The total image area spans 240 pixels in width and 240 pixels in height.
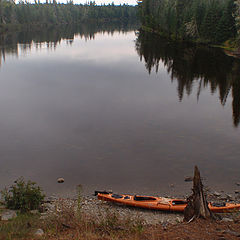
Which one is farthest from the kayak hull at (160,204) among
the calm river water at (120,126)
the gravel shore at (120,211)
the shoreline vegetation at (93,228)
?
the calm river water at (120,126)

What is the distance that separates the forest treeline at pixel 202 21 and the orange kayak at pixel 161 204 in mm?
61291

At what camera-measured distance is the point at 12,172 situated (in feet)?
83.5

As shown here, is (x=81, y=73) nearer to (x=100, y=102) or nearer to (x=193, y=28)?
(x=100, y=102)

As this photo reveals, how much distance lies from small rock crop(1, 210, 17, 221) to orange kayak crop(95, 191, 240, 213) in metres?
6.01

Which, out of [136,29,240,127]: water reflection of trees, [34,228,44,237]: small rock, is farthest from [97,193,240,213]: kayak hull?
[136,29,240,127]: water reflection of trees

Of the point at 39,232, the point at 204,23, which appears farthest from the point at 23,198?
the point at 204,23

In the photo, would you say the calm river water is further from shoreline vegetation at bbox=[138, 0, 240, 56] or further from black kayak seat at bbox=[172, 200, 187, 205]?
shoreline vegetation at bbox=[138, 0, 240, 56]

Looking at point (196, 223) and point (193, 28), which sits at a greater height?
point (193, 28)

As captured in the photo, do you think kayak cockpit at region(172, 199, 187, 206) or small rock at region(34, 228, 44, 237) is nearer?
small rock at region(34, 228, 44, 237)

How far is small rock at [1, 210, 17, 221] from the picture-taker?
16380 millimetres

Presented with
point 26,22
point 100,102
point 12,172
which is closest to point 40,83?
point 100,102

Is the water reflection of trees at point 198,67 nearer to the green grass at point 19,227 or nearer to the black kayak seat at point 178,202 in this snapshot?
the black kayak seat at point 178,202

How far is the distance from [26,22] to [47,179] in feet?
589

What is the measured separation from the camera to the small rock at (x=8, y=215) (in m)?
16.4
